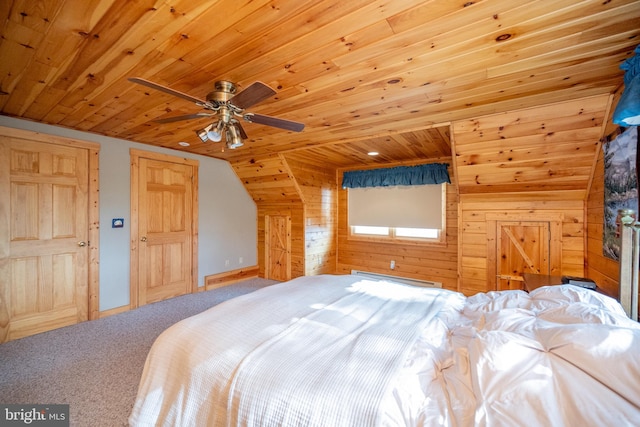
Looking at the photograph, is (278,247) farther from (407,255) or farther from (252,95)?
(252,95)

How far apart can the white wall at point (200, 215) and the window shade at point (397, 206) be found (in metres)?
2.14

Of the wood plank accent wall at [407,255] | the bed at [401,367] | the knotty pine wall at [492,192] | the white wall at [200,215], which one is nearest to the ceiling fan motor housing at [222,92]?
the bed at [401,367]

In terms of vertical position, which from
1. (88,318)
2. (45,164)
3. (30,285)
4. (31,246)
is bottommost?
(88,318)

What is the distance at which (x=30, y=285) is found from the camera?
2.78 m

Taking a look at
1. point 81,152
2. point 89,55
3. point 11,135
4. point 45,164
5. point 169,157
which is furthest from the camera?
point 169,157

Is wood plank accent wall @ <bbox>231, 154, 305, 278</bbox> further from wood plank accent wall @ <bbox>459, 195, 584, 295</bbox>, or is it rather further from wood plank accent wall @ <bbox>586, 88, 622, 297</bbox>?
wood plank accent wall @ <bbox>586, 88, 622, 297</bbox>

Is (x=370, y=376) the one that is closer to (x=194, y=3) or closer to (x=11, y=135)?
(x=194, y=3)

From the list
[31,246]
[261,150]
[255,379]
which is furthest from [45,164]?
[255,379]

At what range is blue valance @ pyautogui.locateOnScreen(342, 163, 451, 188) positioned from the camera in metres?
4.10

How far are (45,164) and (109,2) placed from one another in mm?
2668

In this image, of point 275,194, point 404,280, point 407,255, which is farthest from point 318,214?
point 404,280

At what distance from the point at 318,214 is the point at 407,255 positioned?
1792 mm

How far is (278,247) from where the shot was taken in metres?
5.02

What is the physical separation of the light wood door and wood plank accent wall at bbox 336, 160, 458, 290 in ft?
13.1
